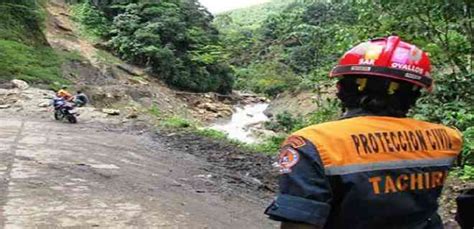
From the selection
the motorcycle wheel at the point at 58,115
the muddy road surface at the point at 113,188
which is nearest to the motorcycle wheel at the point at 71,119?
the motorcycle wheel at the point at 58,115

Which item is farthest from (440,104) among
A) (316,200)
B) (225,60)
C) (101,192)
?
(225,60)

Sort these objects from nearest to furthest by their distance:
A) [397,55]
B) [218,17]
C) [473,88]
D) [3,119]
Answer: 1. [397,55]
2. [473,88]
3. [3,119]
4. [218,17]

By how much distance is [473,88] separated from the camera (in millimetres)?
7957

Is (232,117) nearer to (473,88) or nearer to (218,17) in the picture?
(473,88)

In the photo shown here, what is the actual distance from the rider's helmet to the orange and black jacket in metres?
0.06

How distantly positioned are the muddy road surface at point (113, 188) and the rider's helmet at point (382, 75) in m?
3.44

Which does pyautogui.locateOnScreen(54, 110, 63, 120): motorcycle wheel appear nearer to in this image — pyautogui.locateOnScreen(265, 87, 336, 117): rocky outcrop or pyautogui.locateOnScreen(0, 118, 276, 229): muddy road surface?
pyautogui.locateOnScreen(0, 118, 276, 229): muddy road surface

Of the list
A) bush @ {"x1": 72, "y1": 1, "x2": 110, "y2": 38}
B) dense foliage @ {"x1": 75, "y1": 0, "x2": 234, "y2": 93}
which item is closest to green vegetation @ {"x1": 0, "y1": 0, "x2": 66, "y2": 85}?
dense foliage @ {"x1": 75, "y1": 0, "x2": 234, "y2": 93}

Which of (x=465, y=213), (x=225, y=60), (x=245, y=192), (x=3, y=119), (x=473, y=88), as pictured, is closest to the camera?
(x=465, y=213)

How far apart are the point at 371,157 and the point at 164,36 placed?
28153 millimetres

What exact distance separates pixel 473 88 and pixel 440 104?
497 mm

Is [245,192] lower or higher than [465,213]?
lower

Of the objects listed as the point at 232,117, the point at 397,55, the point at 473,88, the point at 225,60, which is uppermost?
the point at 397,55

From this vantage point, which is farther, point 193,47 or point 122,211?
point 193,47
